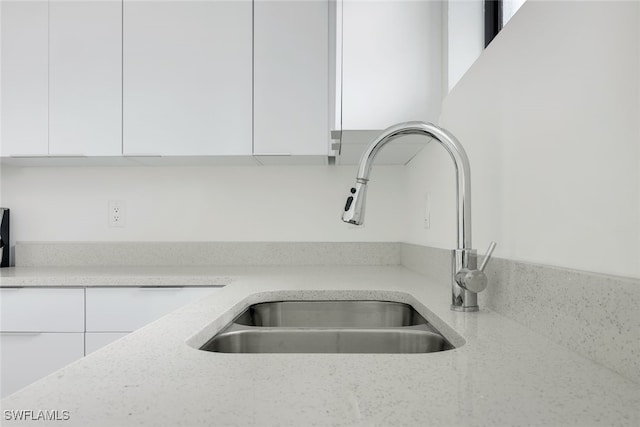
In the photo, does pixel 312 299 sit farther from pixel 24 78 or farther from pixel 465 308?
pixel 24 78

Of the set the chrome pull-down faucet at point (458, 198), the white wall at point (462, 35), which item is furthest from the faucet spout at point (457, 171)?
the white wall at point (462, 35)

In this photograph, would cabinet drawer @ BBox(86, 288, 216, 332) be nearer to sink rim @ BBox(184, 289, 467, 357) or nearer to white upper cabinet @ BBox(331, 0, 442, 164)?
sink rim @ BBox(184, 289, 467, 357)

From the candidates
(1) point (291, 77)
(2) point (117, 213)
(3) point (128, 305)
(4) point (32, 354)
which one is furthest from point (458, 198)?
(2) point (117, 213)

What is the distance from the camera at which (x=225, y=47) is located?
2.00 m

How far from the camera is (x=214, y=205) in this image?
233cm

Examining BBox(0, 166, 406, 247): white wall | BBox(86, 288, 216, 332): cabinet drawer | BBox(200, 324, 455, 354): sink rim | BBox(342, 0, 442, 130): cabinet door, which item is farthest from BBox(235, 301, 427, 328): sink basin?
BBox(0, 166, 406, 247): white wall

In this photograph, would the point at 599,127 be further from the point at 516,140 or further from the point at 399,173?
the point at 399,173

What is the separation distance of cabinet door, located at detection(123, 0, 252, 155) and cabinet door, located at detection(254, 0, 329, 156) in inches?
2.2

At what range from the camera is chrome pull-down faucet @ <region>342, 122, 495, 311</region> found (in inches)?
37.8

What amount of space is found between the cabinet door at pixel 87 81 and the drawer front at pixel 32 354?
748 mm

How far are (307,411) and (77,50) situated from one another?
2054 millimetres

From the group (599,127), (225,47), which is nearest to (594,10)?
(599,127)

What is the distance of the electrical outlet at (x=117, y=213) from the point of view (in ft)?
7.64

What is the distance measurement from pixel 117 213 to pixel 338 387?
207 centimetres
